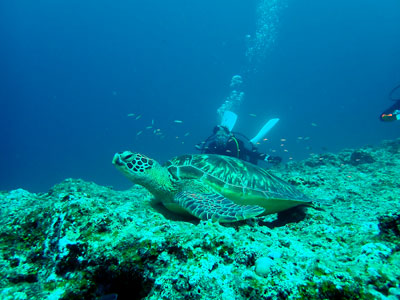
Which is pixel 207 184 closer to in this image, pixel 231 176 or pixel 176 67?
pixel 231 176

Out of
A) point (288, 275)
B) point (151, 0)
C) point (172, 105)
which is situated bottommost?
point (288, 275)

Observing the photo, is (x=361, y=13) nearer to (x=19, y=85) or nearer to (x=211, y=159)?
(x=211, y=159)

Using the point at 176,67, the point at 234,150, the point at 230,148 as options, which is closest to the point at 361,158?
the point at 234,150

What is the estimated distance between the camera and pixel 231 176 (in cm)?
319

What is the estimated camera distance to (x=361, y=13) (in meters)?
93.7

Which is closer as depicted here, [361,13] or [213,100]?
[361,13]

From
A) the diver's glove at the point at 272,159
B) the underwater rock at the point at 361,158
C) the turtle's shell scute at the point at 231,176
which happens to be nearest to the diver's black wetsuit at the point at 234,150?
the diver's glove at the point at 272,159

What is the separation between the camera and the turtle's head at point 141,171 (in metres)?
2.89

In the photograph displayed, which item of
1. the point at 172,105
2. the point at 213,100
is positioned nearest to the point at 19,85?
the point at 172,105

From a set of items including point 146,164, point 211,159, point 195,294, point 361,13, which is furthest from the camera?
point 361,13

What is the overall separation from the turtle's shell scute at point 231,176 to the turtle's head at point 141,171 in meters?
0.34

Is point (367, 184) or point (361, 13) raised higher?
point (361, 13)

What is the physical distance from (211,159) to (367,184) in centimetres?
351

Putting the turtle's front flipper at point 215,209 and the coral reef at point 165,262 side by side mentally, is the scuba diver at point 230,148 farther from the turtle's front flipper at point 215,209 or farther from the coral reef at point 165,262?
the coral reef at point 165,262
